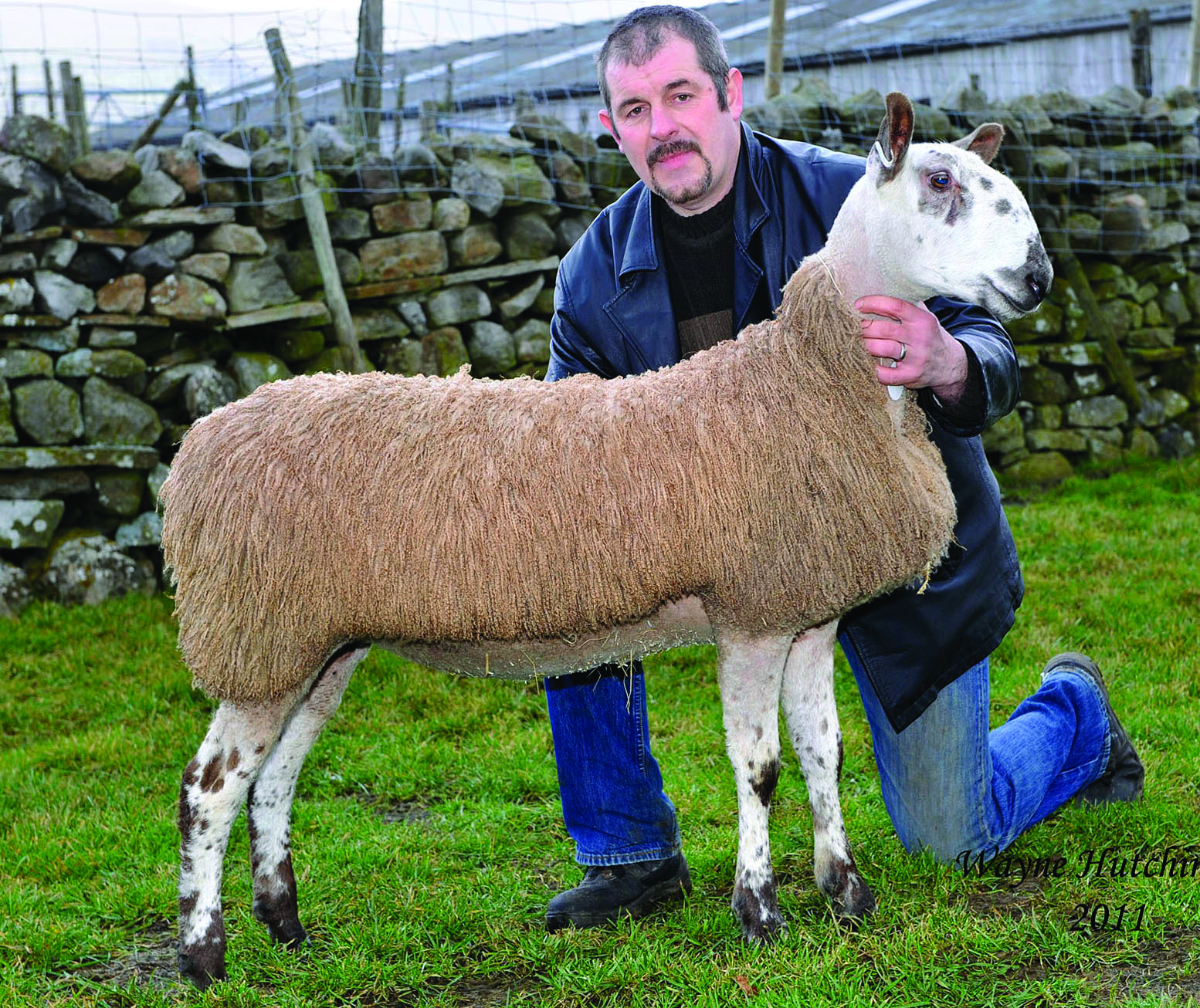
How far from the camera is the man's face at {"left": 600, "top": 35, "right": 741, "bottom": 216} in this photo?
3031mm

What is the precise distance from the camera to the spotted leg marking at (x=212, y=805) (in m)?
2.83

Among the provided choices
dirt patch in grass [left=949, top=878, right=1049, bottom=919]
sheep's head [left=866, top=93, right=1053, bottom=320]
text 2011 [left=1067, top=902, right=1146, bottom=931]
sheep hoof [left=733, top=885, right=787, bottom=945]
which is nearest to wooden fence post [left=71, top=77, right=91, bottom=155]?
sheep's head [left=866, top=93, right=1053, bottom=320]

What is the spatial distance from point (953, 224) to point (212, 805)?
2180mm

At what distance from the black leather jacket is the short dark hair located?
284mm

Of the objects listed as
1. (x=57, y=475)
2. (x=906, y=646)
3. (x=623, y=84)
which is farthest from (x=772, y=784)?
(x=57, y=475)

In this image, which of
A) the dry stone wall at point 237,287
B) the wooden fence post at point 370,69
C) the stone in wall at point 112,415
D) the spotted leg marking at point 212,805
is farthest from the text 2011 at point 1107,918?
the wooden fence post at point 370,69

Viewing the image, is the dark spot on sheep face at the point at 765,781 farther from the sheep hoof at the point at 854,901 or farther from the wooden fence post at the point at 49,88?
the wooden fence post at the point at 49,88

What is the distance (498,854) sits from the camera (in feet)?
12.4

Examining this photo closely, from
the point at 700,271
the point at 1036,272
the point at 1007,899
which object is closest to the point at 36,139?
the point at 700,271

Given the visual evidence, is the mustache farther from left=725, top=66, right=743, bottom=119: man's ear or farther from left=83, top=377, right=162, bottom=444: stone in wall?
left=83, top=377, right=162, bottom=444: stone in wall

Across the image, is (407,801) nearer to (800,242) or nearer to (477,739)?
(477,739)

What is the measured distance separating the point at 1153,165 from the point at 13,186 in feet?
26.4

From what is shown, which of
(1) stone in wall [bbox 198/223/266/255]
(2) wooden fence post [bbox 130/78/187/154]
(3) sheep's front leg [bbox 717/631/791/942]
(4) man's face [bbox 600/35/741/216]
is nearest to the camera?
(3) sheep's front leg [bbox 717/631/791/942]

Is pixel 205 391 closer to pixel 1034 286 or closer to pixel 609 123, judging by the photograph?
pixel 609 123
